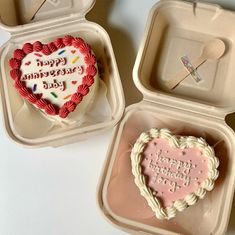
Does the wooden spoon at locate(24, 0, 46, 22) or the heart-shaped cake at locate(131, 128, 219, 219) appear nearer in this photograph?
the heart-shaped cake at locate(131, 128, 219, 219)

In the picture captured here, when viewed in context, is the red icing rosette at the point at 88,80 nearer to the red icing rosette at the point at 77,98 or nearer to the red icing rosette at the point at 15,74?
the red icing rosette at the point at 77,98

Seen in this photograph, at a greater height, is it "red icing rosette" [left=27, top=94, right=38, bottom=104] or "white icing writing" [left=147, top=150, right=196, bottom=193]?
"red icing rosette" [left=27, top=94, right=38, bottom=104]

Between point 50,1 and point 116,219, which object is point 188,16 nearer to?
point 50,1

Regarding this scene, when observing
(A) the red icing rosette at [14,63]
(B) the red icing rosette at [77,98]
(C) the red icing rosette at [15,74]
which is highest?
(A) the red icing rosette at [14,63]

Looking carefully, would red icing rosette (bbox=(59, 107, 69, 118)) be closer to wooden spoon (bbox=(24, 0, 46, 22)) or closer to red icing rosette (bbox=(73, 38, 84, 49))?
red icing rosette (bbox=(73, 38, 84, 49))

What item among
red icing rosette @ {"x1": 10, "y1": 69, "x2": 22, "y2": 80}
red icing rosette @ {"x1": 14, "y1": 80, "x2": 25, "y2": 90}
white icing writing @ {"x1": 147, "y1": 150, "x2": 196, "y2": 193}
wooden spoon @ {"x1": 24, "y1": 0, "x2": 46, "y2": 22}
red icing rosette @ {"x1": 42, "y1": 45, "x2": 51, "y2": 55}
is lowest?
white icing writing @ {"x1": 147, "y1": 150, "x2": 196, "y2": 193}

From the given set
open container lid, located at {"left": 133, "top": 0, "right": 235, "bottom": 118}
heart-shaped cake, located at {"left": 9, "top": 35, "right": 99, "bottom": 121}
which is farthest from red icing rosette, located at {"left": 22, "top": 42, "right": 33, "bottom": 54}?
open container lid, located at {"left": 133, "top": 0, "right": 235, "bottom": 118}

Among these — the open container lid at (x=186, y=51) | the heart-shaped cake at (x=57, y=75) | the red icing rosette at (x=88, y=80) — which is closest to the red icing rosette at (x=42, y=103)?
the heart-shaped cake at (x=57, y=75)
